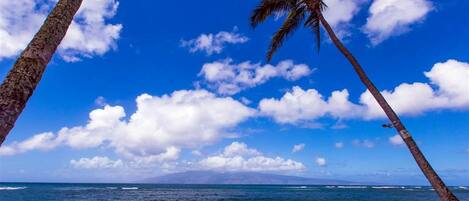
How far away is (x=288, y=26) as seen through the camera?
41.5 ft

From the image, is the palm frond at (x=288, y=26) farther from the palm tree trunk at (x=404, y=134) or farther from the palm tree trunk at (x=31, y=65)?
the palm tree trunk at (x=31, y=65)

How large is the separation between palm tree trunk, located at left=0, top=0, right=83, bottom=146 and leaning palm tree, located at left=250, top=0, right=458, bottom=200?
7.12 m

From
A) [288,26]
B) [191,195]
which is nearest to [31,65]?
[288,26]

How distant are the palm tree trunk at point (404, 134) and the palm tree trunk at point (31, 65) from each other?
7079 millimetres

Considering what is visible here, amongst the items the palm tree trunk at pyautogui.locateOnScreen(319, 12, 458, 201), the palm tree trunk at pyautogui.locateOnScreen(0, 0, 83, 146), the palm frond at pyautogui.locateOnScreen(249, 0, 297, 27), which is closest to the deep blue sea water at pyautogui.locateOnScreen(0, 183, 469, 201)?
the palm frond at pyautogui.locateOnScreen(249, 0, 297, 27)

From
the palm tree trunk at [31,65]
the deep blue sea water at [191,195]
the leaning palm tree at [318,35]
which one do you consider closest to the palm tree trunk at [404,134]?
the leaning palm tree at [318,35]

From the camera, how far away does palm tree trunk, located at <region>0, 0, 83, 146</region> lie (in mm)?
3377

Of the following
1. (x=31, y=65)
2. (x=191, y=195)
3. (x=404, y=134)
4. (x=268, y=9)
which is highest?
(x=268, y=9)

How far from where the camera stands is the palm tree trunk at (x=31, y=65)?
133 inches

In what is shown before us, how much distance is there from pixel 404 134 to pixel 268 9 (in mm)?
5974

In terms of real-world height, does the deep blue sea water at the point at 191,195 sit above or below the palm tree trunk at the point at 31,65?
above

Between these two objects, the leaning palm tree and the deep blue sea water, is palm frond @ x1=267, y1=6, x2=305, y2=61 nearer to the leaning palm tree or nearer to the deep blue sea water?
the leaning palm tree

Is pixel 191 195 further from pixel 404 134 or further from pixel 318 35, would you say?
pixel 404 134

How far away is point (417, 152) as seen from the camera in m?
8.66
